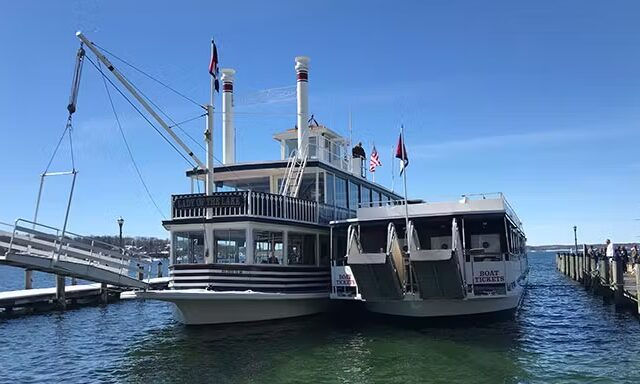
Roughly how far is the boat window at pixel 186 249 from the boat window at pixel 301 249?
3159 mm

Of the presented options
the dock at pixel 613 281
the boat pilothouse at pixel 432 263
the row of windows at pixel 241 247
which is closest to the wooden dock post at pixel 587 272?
the dock at pixel 613 281

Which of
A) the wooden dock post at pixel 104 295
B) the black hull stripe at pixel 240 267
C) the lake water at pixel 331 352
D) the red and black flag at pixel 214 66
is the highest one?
the red and black flag at pixel 214 66

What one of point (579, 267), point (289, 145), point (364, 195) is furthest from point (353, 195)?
point (579, 267)

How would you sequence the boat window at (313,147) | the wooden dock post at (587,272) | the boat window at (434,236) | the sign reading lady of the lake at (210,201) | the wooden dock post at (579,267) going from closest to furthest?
1. the sign reading lady of the lake at (210,201)
2. the boat window at (434,236)
3. the boat window at (313,147)
4. the wooden dock post at (587,272)
5. the wooden dock post at (579,267)

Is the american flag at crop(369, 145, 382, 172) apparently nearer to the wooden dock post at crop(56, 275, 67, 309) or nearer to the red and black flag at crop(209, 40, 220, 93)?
the red and black flag at crop(209, 40, 220, 93)

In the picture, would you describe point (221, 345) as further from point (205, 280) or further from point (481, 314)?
point (481, 314)

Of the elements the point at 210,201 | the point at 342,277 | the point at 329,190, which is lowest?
the point at 342,277

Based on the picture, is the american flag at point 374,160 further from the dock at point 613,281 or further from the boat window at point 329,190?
the dock at point 613,281

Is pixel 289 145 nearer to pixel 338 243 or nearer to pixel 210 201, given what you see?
pixel 338 243

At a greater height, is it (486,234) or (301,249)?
(486,234)

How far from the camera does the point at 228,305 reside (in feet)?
61.1

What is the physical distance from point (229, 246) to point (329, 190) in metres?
5.75

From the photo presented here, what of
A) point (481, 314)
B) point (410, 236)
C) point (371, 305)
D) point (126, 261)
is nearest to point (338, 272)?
point (371, 305)

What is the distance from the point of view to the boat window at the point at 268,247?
20.1m
